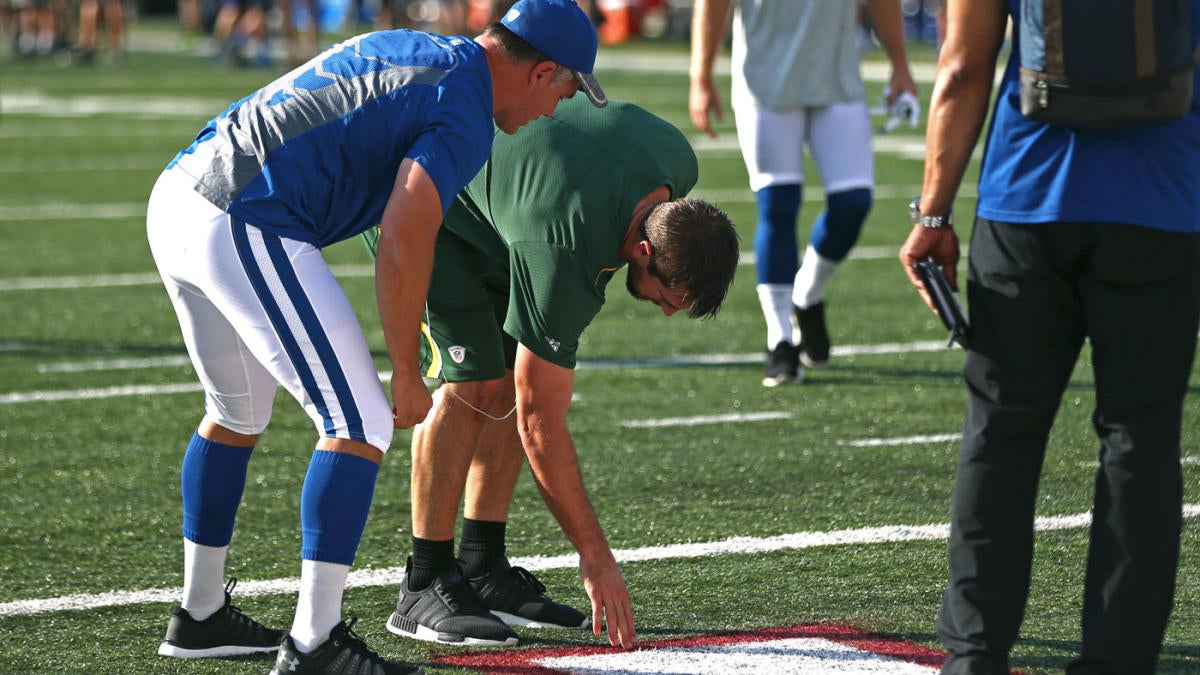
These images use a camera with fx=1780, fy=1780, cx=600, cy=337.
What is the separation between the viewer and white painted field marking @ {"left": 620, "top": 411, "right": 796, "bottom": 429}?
660cm

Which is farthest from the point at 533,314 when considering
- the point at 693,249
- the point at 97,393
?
the point at 97,393

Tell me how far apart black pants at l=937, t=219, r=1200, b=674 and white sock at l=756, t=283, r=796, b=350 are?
12.1 feet

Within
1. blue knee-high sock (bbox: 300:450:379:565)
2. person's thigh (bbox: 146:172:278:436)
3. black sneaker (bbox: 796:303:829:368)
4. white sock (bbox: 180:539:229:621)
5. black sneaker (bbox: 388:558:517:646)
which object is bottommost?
black sneaker (bbox: 796:303:829:368)

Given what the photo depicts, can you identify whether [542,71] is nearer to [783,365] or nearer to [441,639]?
[441,639]

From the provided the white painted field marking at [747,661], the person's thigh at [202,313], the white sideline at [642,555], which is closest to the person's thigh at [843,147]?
the white sideline at [642,555]

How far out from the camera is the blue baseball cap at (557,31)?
3.69 m

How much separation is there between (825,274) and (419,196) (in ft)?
13.8

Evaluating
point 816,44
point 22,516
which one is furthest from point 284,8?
A: point 22,516

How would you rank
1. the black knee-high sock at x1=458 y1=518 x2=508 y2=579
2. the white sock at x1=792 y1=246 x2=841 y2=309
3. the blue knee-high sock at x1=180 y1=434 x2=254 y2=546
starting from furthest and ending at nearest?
the white sock at x1=792 y1=246 x2=841 y2=309 → the black knee-high sock at x1=458 y1=518 x2=508 y2=579 → the blue knee-high sock at x1=180 y1=434 x2=254 y2=546

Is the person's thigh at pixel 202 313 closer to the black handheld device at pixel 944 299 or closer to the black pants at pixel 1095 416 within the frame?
the black handheld device at pixel 944 299

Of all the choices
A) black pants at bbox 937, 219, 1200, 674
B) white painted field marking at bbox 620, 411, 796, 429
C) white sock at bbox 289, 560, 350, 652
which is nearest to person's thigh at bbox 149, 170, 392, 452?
white sock at bbox 289, 560, 350, 652

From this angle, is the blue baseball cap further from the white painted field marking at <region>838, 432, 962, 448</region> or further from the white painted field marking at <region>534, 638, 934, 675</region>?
the white painted field marking at <region>838, 432, 962, 448</region>

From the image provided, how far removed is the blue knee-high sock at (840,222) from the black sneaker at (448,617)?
3401mm

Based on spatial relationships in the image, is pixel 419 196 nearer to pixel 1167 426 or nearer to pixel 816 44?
pixel 1167 426
